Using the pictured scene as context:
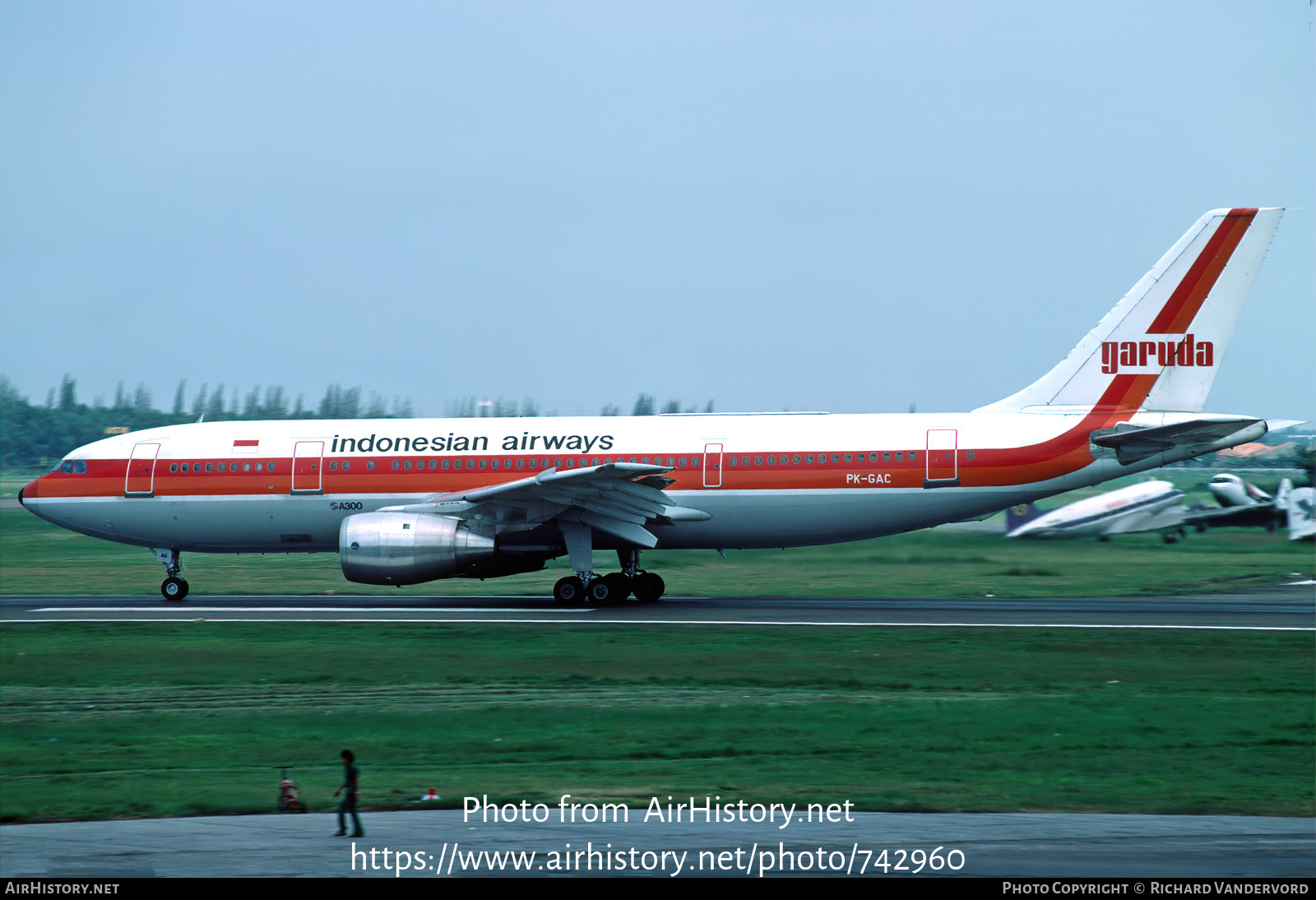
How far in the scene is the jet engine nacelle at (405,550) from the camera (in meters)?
23.9

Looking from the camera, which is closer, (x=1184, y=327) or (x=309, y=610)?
(x=309, y=610)

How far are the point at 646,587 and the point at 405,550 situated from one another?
5215mm

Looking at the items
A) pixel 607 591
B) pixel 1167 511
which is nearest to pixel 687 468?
pixel 607 591

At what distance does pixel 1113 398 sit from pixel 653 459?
962 centimetres

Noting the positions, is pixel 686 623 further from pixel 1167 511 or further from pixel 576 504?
pixel 1167 511

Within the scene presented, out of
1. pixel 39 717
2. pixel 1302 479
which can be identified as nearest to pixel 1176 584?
pixel 1302 479

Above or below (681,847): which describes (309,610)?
above

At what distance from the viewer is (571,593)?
83.3ft

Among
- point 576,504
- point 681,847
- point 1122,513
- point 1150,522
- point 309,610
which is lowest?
point 681,847

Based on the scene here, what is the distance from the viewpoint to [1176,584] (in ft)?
95.8

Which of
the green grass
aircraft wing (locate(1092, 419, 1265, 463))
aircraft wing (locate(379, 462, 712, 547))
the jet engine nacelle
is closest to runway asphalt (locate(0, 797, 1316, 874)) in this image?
the green grass

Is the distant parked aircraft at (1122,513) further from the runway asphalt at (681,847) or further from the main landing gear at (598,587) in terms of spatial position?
the runway asphalt at (681,847)

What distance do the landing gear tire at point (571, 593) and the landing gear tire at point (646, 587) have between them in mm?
1191

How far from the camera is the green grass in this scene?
11.0 meters
